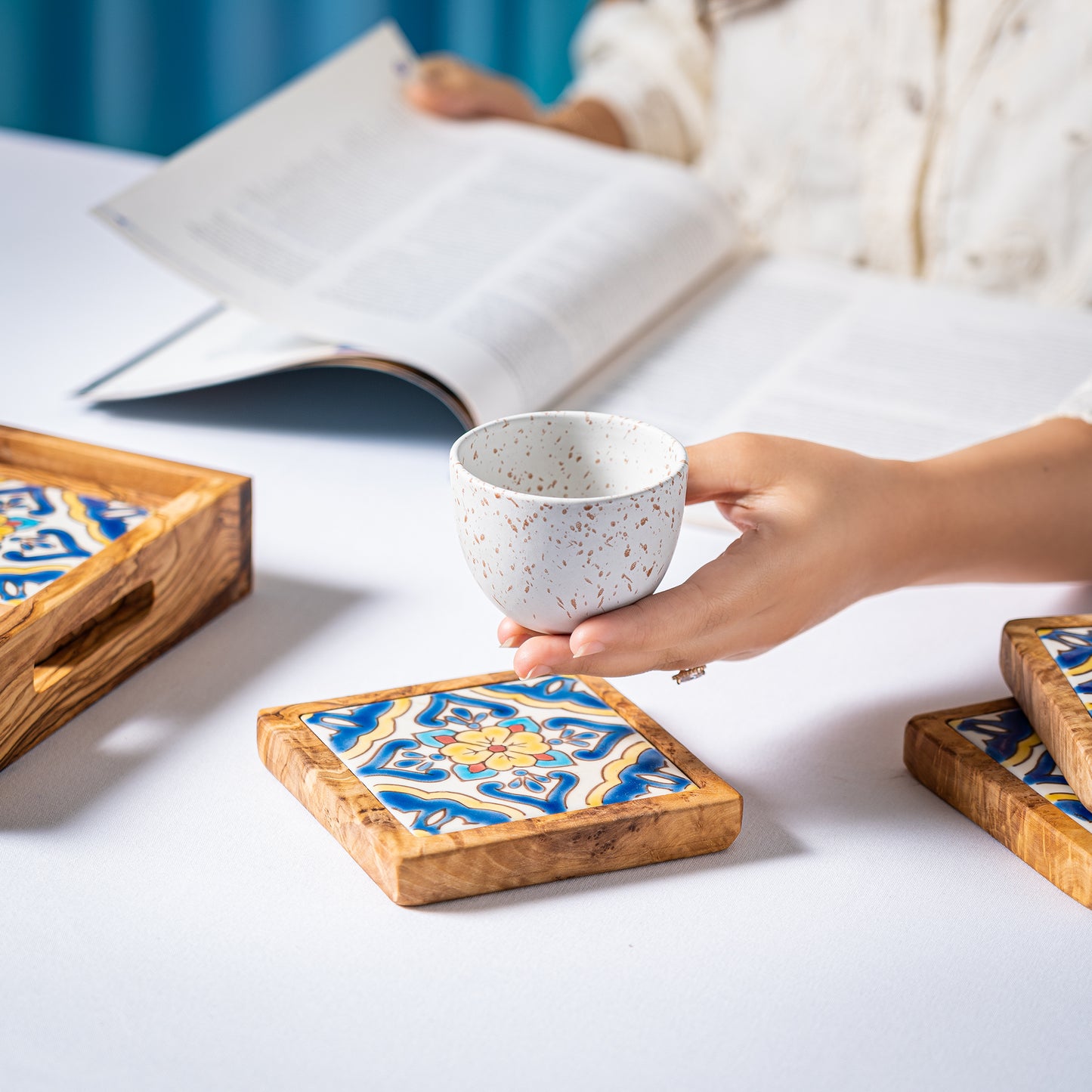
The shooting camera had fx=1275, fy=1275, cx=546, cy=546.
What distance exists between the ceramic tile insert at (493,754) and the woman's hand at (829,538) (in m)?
0.04

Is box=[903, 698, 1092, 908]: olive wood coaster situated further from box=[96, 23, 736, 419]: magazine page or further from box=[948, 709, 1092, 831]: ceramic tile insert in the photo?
box=[96, 23, 736, 419]: magazine page

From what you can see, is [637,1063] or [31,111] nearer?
[637,1063]

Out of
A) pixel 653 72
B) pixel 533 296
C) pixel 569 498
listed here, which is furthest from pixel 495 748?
pixel 653 72

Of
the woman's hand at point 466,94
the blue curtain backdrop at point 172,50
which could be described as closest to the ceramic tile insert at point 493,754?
the woman's hand at point 466,94

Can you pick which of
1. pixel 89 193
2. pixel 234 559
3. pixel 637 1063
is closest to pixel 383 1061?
pixel 637 1063

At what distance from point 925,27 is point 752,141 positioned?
237 mm

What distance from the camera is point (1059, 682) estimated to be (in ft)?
1.80

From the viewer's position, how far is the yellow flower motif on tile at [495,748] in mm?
530

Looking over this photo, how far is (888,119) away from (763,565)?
91cm

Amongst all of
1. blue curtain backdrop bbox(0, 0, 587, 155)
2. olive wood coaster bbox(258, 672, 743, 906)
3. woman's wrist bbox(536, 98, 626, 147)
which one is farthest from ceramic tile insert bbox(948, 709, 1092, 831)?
blue curtain backdrop bbox(0, 0, 587, 155)

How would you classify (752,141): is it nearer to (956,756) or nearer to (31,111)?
(956,756)

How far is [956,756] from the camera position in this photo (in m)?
0.55

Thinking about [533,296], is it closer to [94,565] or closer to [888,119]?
[94,565]

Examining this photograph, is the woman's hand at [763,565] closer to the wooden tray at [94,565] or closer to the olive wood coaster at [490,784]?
the olive wood coaster at [490,784]
